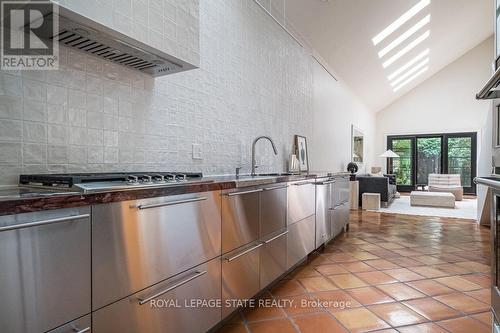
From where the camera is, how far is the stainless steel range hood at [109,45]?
121cm

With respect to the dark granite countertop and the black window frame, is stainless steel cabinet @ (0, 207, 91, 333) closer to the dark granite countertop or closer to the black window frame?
the dark granite countertop

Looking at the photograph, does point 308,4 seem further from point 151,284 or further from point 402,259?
point 151,284

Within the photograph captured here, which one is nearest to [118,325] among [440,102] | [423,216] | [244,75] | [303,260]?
[303,260]

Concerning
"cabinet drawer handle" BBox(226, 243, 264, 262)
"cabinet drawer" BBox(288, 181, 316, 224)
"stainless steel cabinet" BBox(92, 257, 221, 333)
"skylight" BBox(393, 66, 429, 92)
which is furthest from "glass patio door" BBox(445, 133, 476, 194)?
"stainless steel cabinet" BBox(92, 257, 221, 333)

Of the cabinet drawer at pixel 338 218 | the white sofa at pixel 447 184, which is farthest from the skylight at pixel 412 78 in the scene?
the cabinet drawer at pixel 338 218

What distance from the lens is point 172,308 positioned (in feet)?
4.27

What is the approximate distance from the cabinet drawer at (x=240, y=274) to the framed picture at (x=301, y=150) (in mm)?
2322

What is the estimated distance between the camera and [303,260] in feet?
9.61

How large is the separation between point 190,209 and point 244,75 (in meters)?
1.96

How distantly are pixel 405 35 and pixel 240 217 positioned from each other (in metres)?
6.27

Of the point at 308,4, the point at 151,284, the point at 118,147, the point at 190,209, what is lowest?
the point at 151,284

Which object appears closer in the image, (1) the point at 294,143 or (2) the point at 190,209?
(2) the point at 190,209

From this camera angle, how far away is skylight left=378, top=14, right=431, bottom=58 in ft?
19.7

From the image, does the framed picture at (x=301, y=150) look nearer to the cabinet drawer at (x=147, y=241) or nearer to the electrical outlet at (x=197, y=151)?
the electrical outlet at (x=197, y=151)
